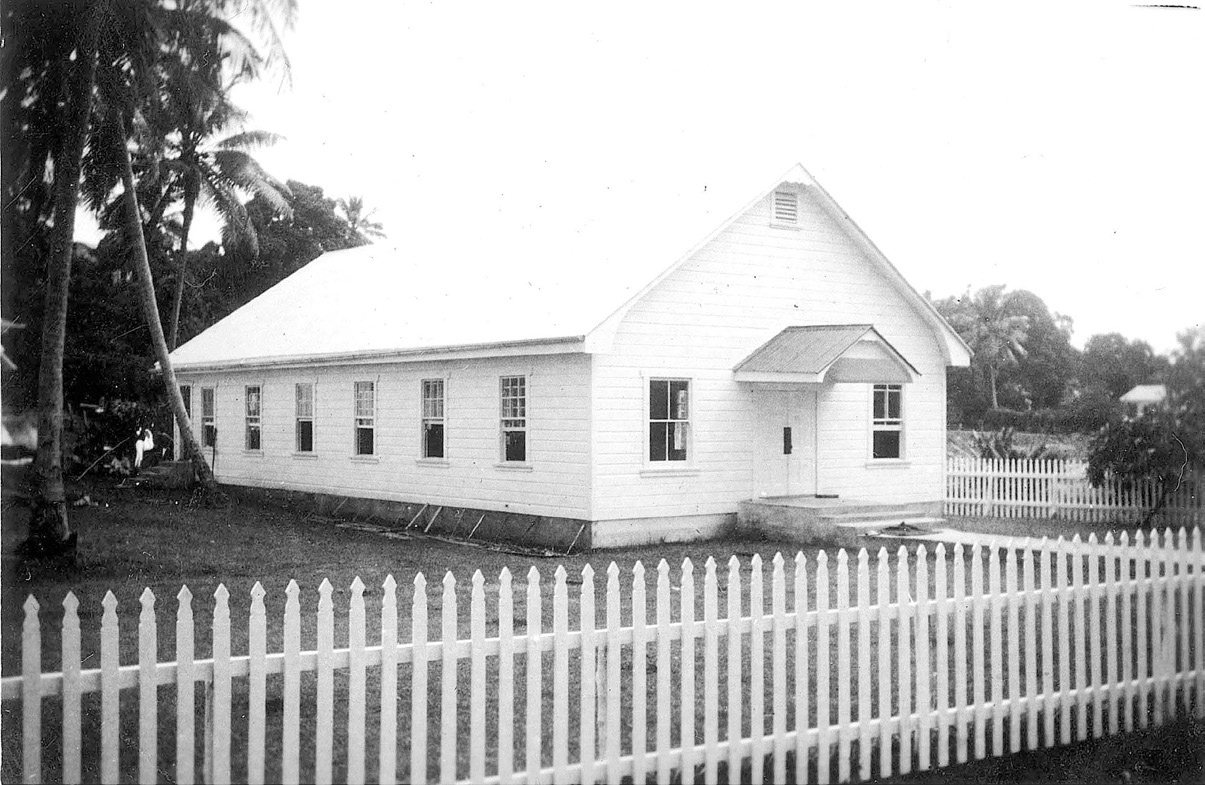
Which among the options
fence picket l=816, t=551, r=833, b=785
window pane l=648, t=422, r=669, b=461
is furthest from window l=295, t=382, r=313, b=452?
fence picket l=816, t=551, r=833, b=785

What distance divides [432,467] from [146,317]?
7.47 m

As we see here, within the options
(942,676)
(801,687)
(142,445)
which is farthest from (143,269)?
(942,676)

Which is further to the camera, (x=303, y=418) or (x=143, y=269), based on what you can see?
(x=303, y=418)

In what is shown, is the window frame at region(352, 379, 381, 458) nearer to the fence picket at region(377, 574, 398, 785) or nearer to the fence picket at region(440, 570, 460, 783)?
the fence picket at region(440, 570, 460, 783)

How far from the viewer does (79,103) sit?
8.63 m

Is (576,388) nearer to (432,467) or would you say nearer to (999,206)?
(432,467)

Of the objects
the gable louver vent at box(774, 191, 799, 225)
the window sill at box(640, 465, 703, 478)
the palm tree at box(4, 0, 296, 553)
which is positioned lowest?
the window sill at box(640, 465, 703, 478)

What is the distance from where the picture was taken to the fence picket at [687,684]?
621cm

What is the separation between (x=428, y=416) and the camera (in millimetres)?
20406

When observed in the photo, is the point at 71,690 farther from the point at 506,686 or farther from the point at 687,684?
the point at 687,684

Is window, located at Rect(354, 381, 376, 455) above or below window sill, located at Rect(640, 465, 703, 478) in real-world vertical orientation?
above

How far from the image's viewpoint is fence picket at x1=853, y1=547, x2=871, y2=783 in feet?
22.2

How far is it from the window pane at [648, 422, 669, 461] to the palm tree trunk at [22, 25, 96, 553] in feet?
32.3

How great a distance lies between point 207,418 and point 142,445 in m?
8.64
